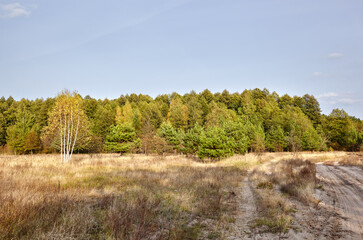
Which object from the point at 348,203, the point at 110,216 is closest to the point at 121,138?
the point at 110,216

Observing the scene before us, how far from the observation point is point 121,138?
114 feet

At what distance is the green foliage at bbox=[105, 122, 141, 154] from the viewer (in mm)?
34719

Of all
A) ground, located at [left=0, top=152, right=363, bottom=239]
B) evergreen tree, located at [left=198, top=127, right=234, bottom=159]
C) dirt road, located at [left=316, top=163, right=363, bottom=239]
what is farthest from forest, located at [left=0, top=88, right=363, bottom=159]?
ground, located at [left=0, top=152, right=363, bottom=239]

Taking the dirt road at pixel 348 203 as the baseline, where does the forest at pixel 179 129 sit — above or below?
above

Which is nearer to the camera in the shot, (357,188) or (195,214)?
(195,214)

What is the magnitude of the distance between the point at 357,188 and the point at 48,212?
546 inches

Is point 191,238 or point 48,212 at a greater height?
point 48,212

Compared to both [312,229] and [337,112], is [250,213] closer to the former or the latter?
[312,229]

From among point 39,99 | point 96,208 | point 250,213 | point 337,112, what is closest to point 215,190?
point 250,213

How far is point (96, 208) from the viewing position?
677 cm

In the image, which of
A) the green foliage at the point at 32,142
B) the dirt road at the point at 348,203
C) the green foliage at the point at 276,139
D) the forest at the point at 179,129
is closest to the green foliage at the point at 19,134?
the forest at the point at 179,129

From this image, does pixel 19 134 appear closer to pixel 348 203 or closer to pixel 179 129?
pixel 179 129

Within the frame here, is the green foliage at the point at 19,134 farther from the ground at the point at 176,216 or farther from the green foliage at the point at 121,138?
the ground at the point at 176,216

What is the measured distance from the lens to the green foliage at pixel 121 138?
114 ft
